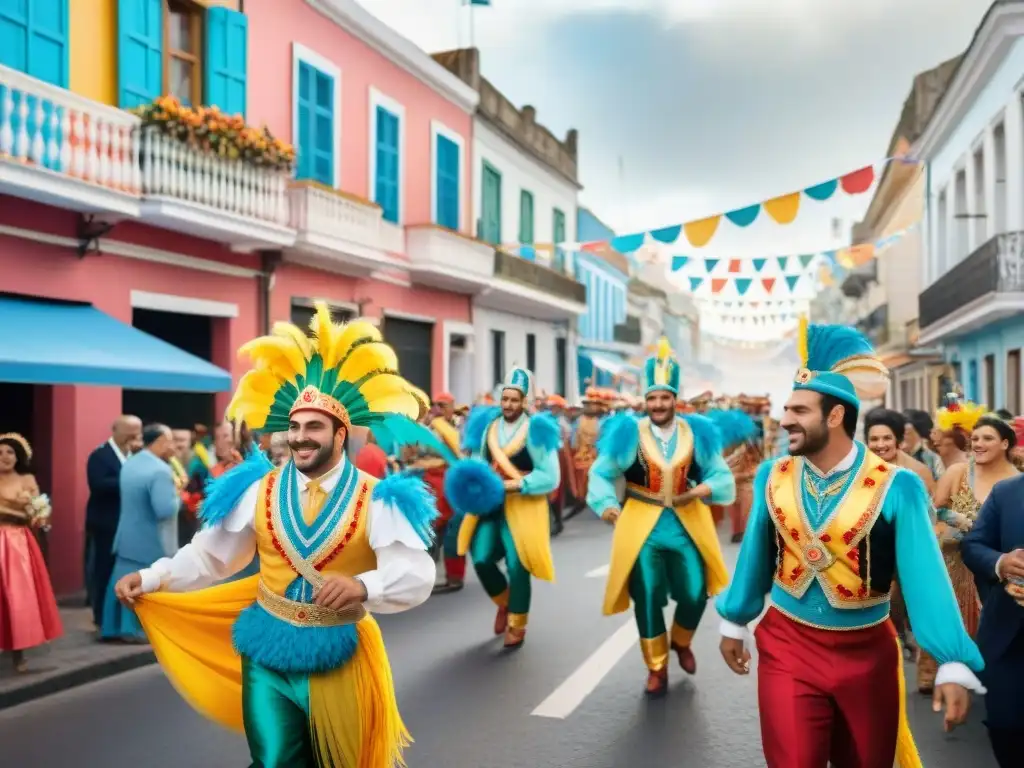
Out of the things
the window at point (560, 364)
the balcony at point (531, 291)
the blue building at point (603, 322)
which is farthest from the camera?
the blue building at point (603, 322)

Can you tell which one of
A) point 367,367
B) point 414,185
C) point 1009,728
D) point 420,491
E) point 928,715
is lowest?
point 928,715

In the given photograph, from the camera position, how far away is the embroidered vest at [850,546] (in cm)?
384

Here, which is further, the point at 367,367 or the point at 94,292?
the point at 94,292

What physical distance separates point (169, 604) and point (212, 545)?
338 millimetres

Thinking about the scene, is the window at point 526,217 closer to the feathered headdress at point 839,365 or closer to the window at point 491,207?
the window at point 491,207

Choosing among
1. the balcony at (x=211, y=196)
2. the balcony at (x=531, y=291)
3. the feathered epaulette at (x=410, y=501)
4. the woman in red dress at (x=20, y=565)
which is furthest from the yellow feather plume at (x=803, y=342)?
the balcony at (x=531, y=291)

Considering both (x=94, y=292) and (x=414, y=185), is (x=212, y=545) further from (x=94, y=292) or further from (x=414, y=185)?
(x=414, y=185)

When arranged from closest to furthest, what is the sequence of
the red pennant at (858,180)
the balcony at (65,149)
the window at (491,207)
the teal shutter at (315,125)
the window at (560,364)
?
the balcony at (65,149)
the red pennant at (858,180)
the teal shutter at (315,125)
the window at (491,207)
the window at (560,364)

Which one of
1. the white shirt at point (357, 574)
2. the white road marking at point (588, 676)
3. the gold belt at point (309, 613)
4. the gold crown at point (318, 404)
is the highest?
the gold crown at point (318, 404)

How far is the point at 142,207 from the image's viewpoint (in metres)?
12.1

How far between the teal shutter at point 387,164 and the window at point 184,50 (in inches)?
204

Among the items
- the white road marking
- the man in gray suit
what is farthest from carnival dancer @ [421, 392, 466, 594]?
the man in gray suit

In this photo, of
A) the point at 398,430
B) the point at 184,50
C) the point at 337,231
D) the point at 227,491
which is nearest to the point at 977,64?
the point at 337,231

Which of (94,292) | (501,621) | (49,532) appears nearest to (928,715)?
(501,621)
